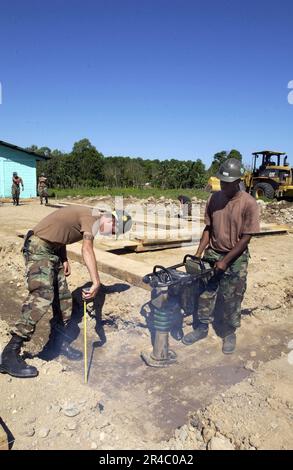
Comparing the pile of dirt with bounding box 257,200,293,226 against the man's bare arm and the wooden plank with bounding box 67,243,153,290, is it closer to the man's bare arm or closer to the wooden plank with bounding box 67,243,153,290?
the wooden plank with bounding box 67,243,153,290

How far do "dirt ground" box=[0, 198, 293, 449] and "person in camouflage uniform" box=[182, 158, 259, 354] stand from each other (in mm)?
340

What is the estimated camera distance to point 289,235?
9883mm

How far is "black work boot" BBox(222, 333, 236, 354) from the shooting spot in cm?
394

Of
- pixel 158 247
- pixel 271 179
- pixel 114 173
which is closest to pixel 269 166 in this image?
pixel 271 179

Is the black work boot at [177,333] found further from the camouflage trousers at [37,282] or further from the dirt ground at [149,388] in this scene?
the camouflage trousers at [37,282]

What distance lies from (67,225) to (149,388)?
5.39 ft

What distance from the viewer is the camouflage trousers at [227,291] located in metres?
3.80

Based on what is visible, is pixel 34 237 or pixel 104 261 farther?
pixel 104 261

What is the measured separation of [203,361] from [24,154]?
19656 millimetres

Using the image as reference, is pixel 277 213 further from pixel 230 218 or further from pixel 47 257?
pixel 47 257
